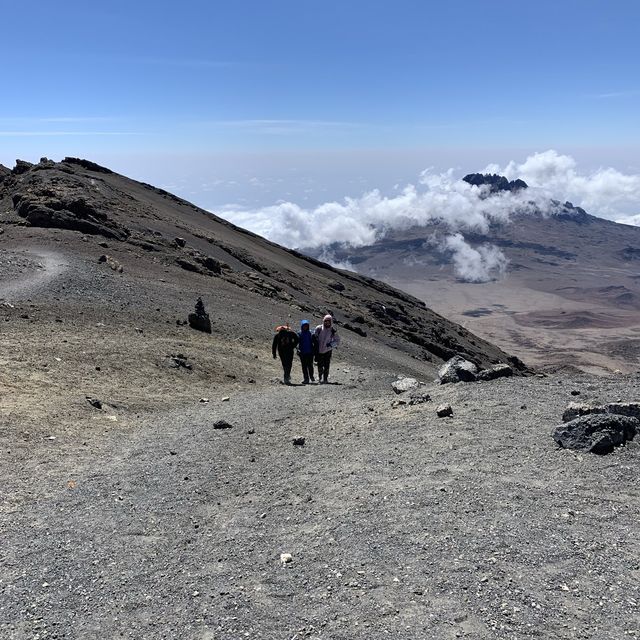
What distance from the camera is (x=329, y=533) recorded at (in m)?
6.91

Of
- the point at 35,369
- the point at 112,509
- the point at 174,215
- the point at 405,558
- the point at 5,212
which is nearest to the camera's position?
the point at 405,558

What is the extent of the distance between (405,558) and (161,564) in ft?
8.46

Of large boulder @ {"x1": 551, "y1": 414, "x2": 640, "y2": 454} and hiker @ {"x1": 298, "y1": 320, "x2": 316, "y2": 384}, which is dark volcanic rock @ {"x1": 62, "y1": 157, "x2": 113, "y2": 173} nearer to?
hiker @ {"x1": 298, "y1": 320, "x2": 316, "y2": 384}

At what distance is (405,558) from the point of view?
6188 mm

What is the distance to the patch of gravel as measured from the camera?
5418 millimetres

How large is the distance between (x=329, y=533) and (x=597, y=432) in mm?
4154

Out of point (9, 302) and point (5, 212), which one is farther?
point (5, 212)

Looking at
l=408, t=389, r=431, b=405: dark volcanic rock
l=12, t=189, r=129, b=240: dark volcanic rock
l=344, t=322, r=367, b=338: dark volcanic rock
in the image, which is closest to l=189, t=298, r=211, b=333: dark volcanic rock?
l=408, t=389, r=431, b=405: dark volcanic rock

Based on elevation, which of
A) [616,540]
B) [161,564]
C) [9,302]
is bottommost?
[161,564]

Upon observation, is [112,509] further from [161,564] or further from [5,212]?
[5,212]

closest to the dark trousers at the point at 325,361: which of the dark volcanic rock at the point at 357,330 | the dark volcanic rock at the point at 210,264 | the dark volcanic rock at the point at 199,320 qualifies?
the dark volcanic rock at the point at 199,320

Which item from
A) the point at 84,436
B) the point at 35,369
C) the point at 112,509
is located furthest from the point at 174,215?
the point at 112,509

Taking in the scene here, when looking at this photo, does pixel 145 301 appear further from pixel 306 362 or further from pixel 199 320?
pixel 306 362

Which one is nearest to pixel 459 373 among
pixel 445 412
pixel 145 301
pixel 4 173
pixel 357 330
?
pixel 445 412
